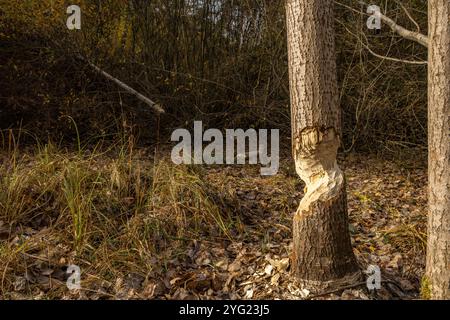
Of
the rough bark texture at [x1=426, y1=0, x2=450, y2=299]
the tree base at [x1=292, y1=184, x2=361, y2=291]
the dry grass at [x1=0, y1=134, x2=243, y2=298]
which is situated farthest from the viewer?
the dry grass at [x1=0, y1=134, x2=243, y2=298]

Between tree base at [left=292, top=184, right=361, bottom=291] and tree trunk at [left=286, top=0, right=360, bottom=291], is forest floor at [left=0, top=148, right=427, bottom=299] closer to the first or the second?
tree base at [left=292, top=184, right=361, bottom=291]

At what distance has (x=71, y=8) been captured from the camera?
286 inches

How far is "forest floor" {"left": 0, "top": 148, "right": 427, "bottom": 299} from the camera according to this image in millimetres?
3512

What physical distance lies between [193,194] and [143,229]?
0.61m

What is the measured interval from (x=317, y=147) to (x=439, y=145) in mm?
698

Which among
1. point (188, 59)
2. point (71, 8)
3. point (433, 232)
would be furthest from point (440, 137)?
point (71, 8)

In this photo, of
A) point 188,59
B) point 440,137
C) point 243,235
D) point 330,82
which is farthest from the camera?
point 188,59

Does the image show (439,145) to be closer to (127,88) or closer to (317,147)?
(317,147)

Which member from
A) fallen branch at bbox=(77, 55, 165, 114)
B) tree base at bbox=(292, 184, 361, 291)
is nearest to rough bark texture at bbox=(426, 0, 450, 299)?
tree base at bbox=(292, 184, 361, 291)

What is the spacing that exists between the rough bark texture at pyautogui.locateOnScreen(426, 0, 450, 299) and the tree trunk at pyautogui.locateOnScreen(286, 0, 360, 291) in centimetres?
53

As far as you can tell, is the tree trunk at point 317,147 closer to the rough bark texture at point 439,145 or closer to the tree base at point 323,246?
the tree base at point 323,246

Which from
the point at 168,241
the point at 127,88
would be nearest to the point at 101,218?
the point at 168,241

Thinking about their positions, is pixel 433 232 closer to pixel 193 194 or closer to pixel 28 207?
pixel 193 194

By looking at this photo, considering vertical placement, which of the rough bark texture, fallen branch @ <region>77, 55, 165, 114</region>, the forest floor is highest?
fallen branch @ <region>77, 55, 165, 114</region>
